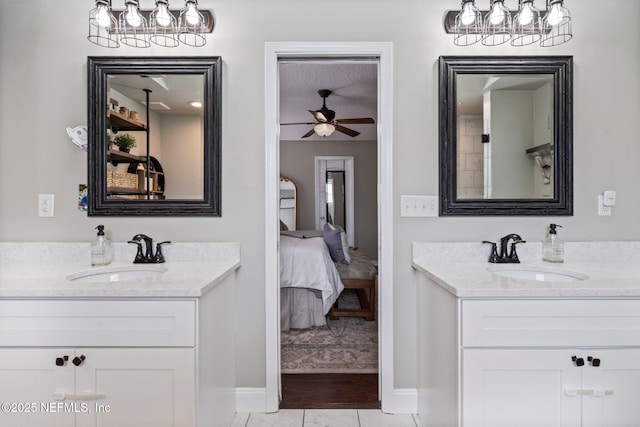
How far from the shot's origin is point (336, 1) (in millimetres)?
1964

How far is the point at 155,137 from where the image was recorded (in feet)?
6.44

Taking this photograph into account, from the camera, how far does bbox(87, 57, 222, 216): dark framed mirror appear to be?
1941 mm

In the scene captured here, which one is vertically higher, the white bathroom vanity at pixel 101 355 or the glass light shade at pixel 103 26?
the glass light shade at pixel 103 26

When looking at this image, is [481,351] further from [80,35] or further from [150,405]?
[80,35]

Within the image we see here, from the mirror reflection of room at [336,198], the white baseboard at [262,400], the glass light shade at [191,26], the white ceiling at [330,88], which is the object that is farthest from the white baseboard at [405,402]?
the mirror reflection of room at [336,198]

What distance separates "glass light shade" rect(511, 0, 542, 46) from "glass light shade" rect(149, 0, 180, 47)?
1.76m

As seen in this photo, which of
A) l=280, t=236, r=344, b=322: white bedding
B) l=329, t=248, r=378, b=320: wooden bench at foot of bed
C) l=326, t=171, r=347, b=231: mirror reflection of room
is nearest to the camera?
l=280, t=236, r=344, b=322: white bedding

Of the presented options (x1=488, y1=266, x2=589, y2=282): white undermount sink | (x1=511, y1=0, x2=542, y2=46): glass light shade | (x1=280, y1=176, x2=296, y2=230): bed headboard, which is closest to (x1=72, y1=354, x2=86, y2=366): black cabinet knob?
(x1=488, y1=266, x2=589, y2=282): white undermount sink

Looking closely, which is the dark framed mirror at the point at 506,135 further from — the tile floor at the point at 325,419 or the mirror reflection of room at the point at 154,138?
the mirror reflection of room at the point at 154,138

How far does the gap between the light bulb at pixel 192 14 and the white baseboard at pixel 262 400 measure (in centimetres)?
195

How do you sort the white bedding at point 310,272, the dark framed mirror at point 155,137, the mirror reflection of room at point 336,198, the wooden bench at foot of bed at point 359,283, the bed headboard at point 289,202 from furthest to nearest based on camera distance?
the mirror reflection of room at point 336,198, the bed headboard at point 289,202, the wooden bench at foot of bed at point 359,283, the white bedding at point 310,272, the dark framed mirror at point 155,137

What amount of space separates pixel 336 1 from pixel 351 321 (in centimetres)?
261

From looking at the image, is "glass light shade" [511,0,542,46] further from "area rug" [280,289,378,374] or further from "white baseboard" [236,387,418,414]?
"area rug" [280,289,378,374]

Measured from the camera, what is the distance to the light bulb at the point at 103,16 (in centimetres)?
179
